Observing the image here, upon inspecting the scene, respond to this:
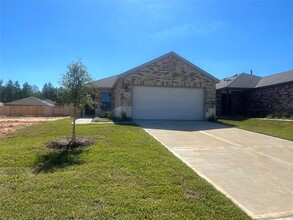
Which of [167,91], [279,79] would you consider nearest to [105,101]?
[167,91]

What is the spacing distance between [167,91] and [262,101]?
966 centimetres

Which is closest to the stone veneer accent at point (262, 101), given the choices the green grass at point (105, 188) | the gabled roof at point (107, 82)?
the gabled roof at point (107, 82)

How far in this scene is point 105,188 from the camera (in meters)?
5.24

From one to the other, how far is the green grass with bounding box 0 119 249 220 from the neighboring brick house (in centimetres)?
1725

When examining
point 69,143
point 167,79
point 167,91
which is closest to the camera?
point 69,143

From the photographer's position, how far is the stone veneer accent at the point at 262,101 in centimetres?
2107

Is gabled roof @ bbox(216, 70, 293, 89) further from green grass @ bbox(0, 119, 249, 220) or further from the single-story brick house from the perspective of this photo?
green grass @ bbox(0, 119, 249, 220)

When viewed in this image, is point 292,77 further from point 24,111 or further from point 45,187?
point 24,111

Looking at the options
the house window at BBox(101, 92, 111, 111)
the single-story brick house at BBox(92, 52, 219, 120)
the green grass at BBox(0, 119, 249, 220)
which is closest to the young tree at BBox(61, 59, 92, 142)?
the green grass at BBox(0, 119, 249, 220)

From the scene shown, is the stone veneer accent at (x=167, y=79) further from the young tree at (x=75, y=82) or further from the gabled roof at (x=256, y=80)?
the young tree at (x=75, y=82)

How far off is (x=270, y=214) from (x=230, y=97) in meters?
21.9

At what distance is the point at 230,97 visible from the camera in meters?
25.4

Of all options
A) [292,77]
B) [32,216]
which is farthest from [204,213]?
[292,77]

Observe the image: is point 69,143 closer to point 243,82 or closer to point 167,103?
point 167,103
